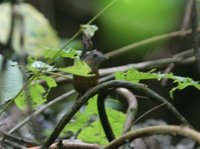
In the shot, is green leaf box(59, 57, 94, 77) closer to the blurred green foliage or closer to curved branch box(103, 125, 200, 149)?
curved branch box(103, 125, 200, 149)

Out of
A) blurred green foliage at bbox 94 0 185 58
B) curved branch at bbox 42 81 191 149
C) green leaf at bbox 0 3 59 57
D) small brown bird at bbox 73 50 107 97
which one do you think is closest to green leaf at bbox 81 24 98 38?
small brown bird at bbox 73 50 107 97

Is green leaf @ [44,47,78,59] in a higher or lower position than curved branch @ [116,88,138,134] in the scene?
higher

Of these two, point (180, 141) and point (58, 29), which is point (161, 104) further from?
point (58, 29)

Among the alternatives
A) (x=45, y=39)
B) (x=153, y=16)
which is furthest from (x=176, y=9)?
(x=45, y=39)

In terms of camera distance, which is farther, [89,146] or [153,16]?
[153,16]

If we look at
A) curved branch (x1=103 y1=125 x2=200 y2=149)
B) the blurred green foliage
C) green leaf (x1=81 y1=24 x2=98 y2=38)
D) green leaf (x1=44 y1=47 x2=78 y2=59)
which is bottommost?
curved branch (x1=103 y1=125 x2=200 y2=149)

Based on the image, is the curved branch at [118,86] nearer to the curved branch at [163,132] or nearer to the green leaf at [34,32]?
the curved branch at [163,132]

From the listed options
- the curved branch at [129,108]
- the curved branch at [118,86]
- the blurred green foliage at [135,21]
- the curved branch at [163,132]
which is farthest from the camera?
the blurred green foliage at [135,21]

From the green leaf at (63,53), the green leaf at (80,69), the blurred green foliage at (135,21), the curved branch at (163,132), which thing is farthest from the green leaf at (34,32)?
the curved branch at (163,132)
